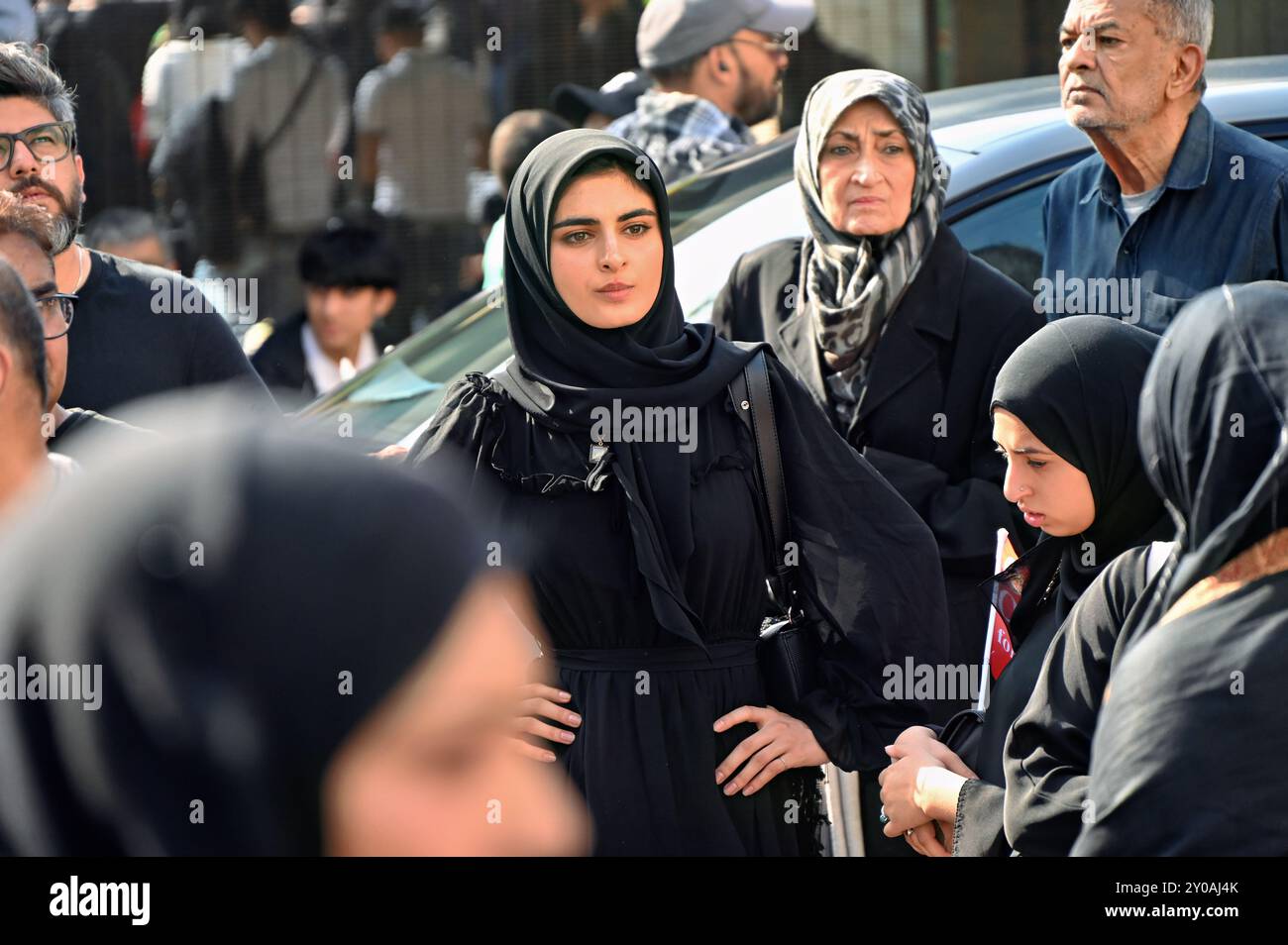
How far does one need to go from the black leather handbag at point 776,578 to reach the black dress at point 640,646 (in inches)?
1.5

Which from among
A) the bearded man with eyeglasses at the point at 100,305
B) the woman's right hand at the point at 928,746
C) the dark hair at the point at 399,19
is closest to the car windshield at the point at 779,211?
the bearded man with eyeglasses at the point at 100,305

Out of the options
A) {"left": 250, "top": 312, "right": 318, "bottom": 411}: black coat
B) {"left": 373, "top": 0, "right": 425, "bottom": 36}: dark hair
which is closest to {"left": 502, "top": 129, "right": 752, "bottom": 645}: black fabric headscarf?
{"left": 250, "top": 312, "right": 318, "bottom": 411}: black coat

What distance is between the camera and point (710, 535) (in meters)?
3.20

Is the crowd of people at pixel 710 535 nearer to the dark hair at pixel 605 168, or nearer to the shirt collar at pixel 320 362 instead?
the dark hair at pixel 605 168

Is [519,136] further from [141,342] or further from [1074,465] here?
[1074,465]

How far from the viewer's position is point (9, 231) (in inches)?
136

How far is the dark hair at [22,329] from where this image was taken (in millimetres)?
2635

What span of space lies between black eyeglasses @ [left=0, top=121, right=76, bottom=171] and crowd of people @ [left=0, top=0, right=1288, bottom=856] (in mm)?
13

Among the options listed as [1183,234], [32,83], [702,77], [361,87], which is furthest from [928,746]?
[361,87]

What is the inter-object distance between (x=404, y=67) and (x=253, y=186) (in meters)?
1.14

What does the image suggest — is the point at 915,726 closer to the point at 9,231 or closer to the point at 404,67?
the point at 9,231
